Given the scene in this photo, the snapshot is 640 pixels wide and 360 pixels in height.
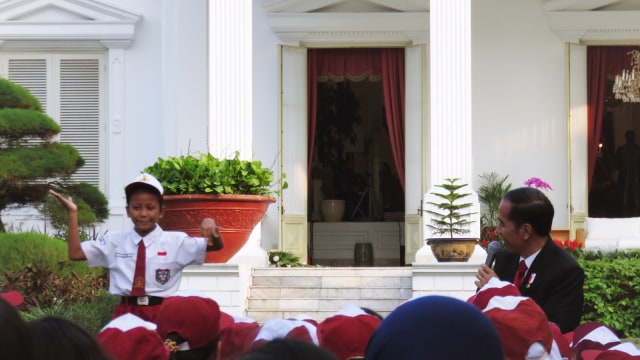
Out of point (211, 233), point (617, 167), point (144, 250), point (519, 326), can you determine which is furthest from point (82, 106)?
point (519, 326)

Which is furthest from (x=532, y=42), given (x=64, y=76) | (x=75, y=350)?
(x=75, y=350)

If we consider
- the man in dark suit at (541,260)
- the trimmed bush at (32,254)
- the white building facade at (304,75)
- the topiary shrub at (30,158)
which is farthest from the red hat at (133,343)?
the white building facade at (304,75)

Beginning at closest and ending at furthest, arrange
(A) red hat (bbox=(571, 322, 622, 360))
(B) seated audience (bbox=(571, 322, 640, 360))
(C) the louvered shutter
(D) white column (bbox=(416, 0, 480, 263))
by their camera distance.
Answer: (B) seated audience (bbox=(571, 322, 640, 360)), (A) red hat (bbox=(571, 322, 622, 360)), (D) white column (bbox=(416, 0, 480, 263)), (C) the louvered shutter

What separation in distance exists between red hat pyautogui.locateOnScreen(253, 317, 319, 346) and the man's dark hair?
1.62 m

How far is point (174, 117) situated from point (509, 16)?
15.5 feet

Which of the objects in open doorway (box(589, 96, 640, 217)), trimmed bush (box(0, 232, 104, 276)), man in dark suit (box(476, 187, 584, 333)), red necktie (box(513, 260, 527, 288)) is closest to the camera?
man in dark suit (box(476, 187, 584, 333))

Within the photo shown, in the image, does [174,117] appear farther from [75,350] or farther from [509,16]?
[75,350]

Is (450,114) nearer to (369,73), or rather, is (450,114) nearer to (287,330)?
(369,73)

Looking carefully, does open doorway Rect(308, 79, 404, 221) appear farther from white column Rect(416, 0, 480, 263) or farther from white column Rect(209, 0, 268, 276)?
white column Rect(416, 0, 480, 263)

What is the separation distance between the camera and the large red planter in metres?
9.87

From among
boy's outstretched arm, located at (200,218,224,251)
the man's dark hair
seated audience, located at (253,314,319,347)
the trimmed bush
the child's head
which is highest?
the child's head

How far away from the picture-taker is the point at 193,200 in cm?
988

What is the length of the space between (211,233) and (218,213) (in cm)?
516

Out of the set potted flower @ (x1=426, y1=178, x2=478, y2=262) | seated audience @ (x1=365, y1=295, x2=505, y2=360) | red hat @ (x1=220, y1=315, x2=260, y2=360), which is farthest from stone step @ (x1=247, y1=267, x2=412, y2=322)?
seated audience @ (x1=365, y1=295, x2=505, y2=360)
